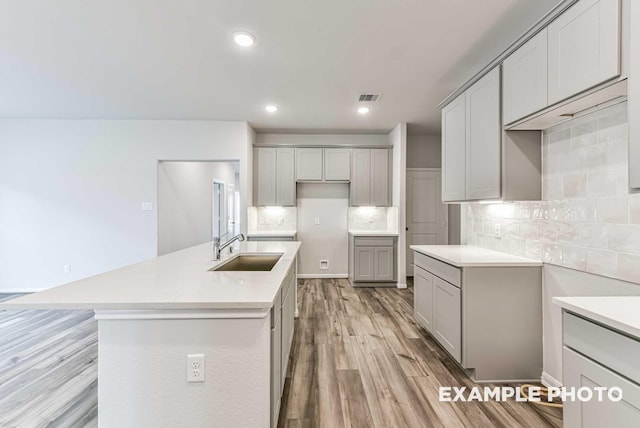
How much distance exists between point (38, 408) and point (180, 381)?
1.47 meters

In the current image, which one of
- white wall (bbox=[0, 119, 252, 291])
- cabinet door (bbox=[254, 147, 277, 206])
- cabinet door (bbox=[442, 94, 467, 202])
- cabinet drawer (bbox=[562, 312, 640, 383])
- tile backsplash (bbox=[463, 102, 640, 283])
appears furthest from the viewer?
cabinet door (bbox=[254, 147, 277, 206])

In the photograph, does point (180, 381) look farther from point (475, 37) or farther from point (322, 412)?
point (475, 37)

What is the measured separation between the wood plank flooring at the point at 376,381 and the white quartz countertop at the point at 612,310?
3.35 feet

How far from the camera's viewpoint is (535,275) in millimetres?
2133

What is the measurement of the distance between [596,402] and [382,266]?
3.66 m

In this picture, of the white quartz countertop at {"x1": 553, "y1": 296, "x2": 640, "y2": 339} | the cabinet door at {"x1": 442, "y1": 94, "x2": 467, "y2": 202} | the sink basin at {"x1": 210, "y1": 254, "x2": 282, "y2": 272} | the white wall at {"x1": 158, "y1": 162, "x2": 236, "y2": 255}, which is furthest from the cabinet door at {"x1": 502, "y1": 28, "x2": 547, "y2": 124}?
the white wall at {"x1": 158, "y1": 162, "x2": 236, "y2": 255}

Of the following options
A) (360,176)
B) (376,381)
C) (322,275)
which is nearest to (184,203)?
(322,275)

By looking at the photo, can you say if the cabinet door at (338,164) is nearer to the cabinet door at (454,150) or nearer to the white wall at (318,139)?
the white wall at (318,139)

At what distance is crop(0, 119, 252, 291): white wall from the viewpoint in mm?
4352

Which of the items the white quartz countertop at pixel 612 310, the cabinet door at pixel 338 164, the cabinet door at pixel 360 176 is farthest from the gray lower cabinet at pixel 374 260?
the white quartz countertop at pixel 612 310

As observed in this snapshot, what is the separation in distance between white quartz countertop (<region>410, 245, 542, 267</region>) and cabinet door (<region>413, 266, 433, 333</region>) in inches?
10.3

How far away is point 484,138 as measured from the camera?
2.37 metres

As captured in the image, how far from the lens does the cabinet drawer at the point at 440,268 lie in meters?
2.23

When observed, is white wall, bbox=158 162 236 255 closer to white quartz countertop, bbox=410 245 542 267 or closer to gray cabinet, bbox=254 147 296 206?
gray cabinet, bbox=254 147 296 206
